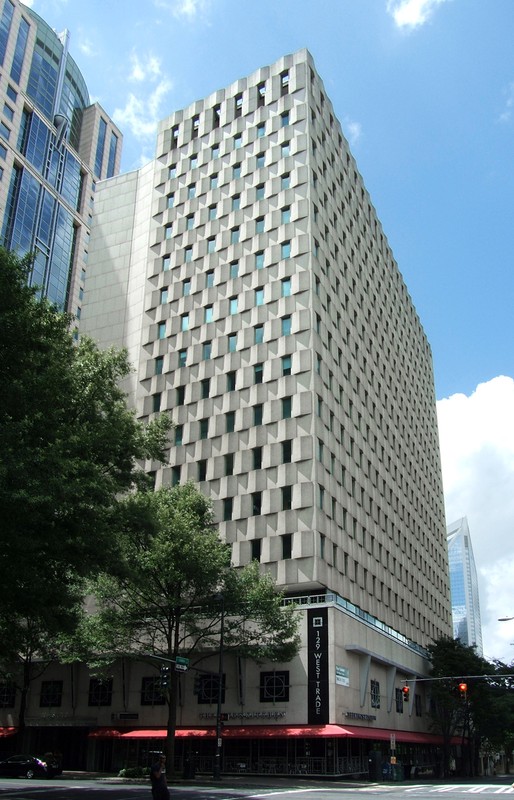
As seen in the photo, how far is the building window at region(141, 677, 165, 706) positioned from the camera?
163ft

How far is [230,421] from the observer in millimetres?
57875

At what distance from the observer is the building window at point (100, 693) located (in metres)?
52.3

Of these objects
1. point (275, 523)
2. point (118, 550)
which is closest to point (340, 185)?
point (275, 523)

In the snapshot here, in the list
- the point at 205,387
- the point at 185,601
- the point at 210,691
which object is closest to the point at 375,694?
the point at 210,691

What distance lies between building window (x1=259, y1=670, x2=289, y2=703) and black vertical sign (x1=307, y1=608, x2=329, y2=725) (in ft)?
5.72

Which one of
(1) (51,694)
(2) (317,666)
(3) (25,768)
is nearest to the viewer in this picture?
(3) (25,768)

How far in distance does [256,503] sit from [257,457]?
147 inches

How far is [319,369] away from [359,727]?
26766mm

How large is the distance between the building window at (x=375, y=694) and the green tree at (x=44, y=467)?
3256cm

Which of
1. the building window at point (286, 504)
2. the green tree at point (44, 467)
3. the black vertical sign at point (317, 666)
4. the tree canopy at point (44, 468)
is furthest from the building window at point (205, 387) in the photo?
the tree canopy at point (44, 468)

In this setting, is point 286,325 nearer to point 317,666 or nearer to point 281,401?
point 281,401

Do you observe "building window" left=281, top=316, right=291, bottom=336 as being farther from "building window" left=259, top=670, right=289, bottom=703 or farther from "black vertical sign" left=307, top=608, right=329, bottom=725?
"building window" left=259, top=670, right=289, bottom=703

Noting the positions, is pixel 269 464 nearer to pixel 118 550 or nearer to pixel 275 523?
pixel 275 523

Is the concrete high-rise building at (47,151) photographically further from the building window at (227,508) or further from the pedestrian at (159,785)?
the pedestrian at (159,785)
